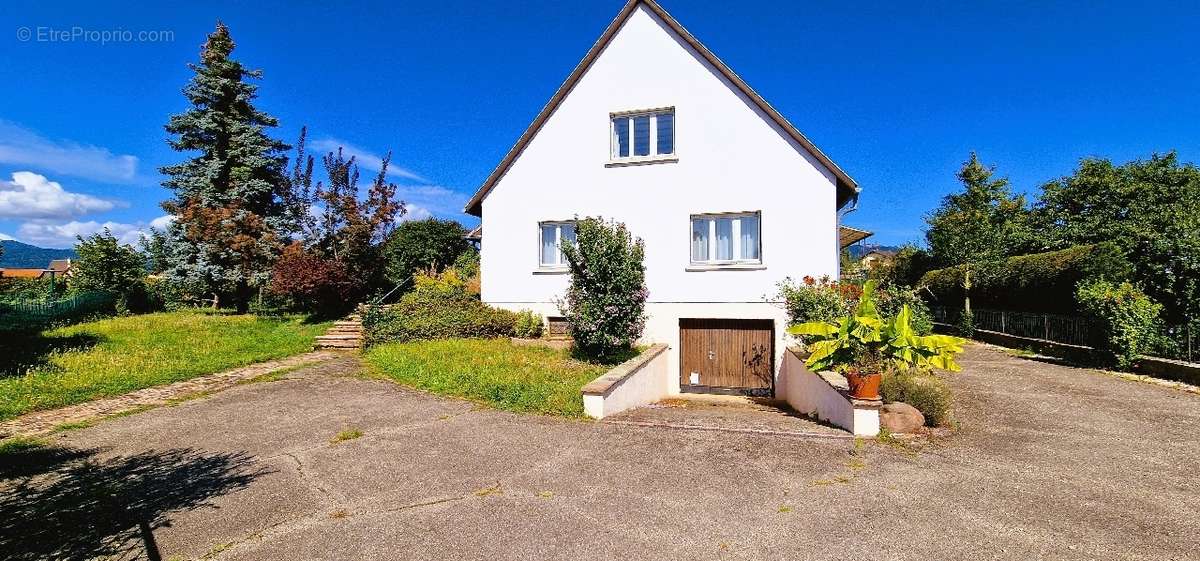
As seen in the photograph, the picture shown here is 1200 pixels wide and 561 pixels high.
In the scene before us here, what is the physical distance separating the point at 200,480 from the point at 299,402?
12.7 ft

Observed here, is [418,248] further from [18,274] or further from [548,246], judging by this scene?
[18,274]

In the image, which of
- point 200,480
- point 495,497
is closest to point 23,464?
point 200,480

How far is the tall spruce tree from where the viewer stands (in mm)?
22547

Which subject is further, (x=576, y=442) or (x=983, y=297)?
(x=983, y=297)

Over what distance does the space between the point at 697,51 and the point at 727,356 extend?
312 inches

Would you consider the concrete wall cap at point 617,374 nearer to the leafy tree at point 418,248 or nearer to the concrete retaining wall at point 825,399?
the concrete retaining wall at point 825,399

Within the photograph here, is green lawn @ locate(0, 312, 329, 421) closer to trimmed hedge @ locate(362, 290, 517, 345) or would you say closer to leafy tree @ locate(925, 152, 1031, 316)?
trimmed hedge @ locate(362, 290, 517, 345)

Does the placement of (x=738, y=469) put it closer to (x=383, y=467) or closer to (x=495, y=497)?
(x=495, y=497)

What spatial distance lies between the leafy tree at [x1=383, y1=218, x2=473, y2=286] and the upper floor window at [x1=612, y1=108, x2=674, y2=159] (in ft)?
34.9

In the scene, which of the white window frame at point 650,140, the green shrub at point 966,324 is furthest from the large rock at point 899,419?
the green shrub at point 966,324

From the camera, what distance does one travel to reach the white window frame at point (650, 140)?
13852 mm

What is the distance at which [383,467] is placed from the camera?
585 centimetres

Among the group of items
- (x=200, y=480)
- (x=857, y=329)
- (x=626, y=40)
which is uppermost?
(x=626, y=40)

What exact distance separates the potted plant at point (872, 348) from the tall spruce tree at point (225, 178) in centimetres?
2186
